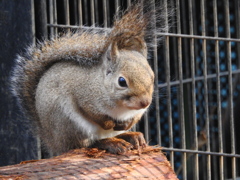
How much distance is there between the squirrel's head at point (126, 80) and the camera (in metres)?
1.71

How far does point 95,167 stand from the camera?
1519 millimetres

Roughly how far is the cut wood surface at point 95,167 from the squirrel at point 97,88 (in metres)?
0.07

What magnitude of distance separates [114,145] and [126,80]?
0.25 meters

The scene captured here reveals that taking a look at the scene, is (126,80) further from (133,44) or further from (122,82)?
(133,44)

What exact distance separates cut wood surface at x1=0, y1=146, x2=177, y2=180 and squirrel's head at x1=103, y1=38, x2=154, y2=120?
19 cm

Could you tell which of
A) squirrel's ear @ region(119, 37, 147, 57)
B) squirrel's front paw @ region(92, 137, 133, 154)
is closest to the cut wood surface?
squirrel's front paw @ region(92, 137, 133, 154)

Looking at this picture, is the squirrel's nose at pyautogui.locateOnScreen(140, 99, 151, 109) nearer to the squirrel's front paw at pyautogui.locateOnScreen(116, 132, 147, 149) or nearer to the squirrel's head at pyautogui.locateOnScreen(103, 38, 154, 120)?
the squirrel's head at pyautogui.locateOnScreen(103, 38, 154, 120)

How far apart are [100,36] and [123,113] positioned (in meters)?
0.45

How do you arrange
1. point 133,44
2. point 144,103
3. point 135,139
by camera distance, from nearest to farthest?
point 144,103, point 135,139, point 133,44

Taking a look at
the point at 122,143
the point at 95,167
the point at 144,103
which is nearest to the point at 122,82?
the point at 144,103

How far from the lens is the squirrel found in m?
1.75

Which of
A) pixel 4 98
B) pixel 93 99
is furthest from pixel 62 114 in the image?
pixel 4 98

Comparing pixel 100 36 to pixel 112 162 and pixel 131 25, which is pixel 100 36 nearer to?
pixel 131 25

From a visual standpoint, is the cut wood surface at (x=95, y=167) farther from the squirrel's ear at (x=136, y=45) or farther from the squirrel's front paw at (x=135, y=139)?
the squirrel's ear at (x=136, y=45)
